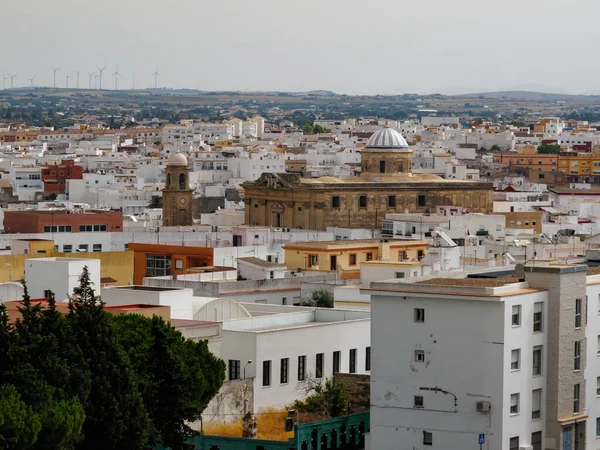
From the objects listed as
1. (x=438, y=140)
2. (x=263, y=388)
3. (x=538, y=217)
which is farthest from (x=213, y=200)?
(x=438, y=140)

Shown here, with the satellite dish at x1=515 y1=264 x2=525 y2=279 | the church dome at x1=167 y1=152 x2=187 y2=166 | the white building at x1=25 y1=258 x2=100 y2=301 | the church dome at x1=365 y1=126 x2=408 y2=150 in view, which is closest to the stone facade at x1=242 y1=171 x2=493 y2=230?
the church dome at x1=365 y1=126 x2=408 y2=150

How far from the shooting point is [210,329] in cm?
3584

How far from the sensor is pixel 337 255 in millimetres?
55094

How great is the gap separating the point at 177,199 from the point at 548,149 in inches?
3539

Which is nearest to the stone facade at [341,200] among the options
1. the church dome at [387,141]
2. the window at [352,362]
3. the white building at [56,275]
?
the church dome at [387,141]

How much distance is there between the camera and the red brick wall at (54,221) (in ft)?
222

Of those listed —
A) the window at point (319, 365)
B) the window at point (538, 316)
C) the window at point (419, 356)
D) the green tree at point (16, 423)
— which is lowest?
the window at point (319, 365)

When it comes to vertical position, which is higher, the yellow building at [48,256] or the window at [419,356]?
the window at [419,356]

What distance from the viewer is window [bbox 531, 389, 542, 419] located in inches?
1312

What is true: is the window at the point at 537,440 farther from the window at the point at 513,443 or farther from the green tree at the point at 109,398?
the green tree at the point at 109,398

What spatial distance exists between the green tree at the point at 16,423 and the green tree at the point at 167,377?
3331 millimetres

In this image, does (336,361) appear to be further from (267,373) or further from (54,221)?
(54,221)

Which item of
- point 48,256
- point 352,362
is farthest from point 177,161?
point 352,362

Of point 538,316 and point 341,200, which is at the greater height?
point 538,316
